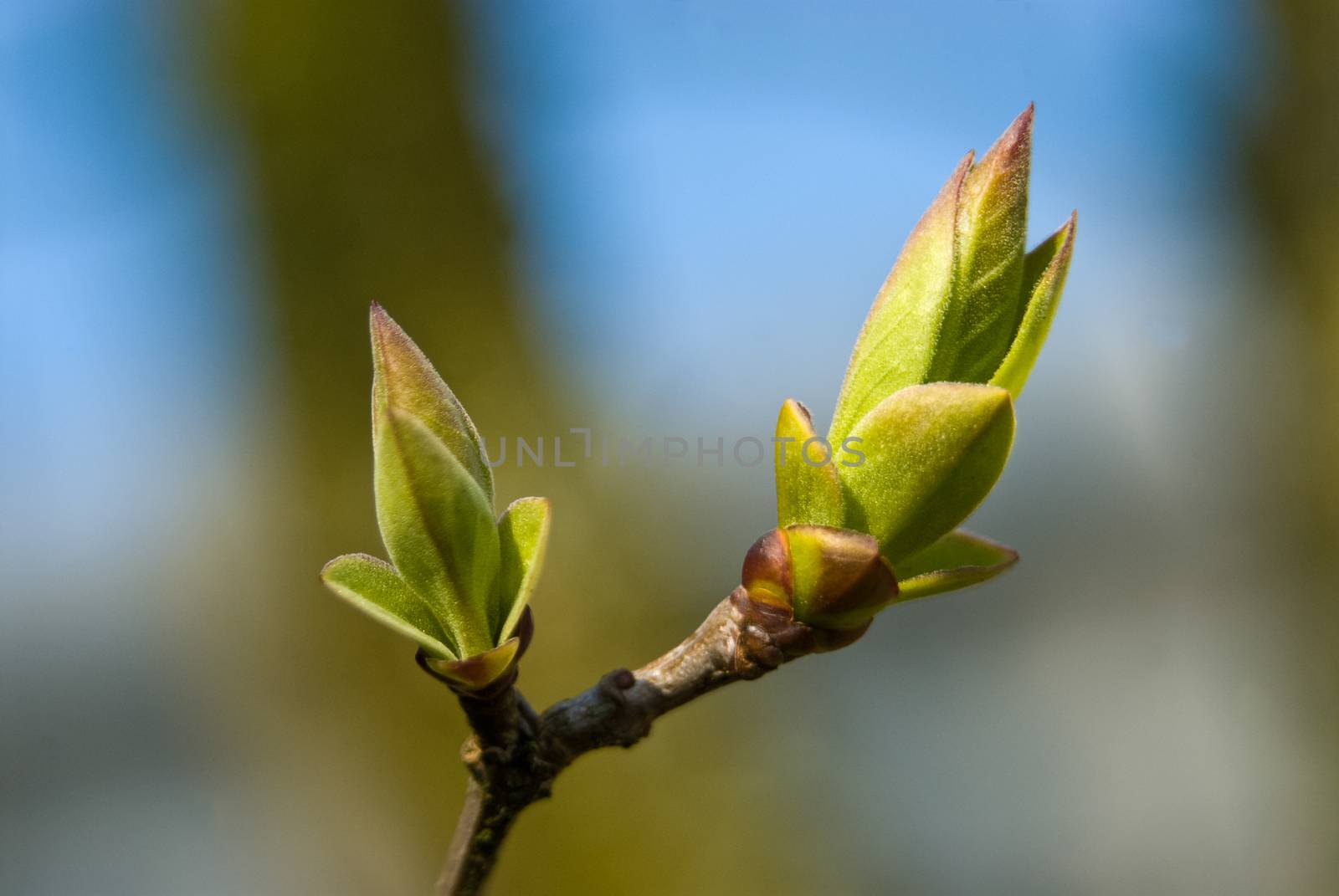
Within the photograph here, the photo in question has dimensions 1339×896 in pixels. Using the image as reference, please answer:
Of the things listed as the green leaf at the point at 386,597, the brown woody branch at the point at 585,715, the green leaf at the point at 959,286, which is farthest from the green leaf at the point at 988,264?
the green leaf at the point at 386,597

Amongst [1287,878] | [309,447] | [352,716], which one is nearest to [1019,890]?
[1287,878]

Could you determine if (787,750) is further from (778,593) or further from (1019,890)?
(778,593)

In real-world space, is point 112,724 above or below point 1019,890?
above

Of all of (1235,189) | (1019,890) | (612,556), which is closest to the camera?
(612,556)

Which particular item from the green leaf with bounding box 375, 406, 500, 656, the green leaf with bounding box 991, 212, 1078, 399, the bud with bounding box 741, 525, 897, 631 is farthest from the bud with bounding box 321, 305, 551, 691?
the green leaf with bounding box 991, 212, 1078, 399

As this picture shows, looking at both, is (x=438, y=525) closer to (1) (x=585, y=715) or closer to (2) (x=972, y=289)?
(1) (x=585, y=715)

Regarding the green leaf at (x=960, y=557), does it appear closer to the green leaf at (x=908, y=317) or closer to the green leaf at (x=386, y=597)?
the green leaf at (x=908, y=317)
